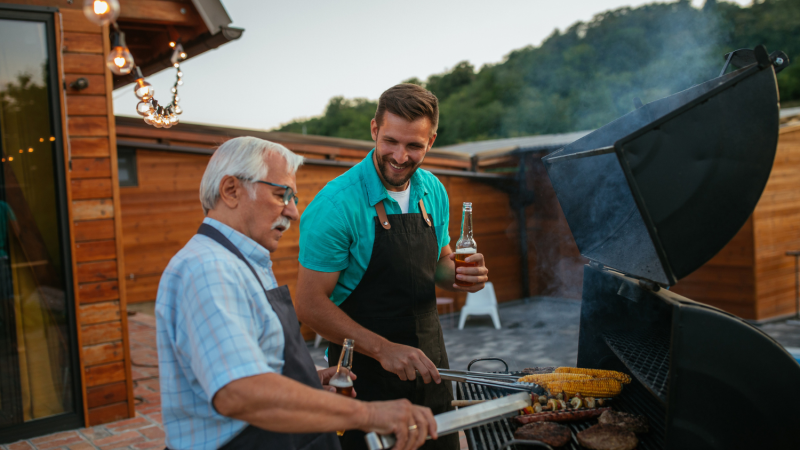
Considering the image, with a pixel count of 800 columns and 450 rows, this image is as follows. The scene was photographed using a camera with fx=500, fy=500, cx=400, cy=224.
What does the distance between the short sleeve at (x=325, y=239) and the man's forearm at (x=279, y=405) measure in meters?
0.94

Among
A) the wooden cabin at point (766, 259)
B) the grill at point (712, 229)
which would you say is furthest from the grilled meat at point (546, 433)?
the wooden cabin at point (766, 259)

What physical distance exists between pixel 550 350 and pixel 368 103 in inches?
1115

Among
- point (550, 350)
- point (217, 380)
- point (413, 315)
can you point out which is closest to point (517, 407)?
point (413, 315)

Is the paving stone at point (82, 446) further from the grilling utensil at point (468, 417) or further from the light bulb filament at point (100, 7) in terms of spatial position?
the grilling utensil at point (468, 417)

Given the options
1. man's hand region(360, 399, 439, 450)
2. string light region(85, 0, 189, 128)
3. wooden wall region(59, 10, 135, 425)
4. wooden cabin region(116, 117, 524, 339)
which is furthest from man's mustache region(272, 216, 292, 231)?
wooden cabin region(116, 117, 524, 339)

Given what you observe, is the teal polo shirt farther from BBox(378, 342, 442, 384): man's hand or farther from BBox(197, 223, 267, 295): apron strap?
BBox(197, 223, 267, 295): apron strap

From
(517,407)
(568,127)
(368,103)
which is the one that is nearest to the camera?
(517,407)

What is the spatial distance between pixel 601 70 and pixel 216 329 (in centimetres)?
3261

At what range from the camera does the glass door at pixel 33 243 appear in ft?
13.1

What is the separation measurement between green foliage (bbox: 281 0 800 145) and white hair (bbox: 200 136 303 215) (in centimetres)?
2311

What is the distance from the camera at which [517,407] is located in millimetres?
1634

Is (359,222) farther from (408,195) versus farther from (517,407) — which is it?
(517,407)

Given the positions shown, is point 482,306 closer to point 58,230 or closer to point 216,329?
point 58,230

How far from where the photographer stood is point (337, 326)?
2.12 metres
